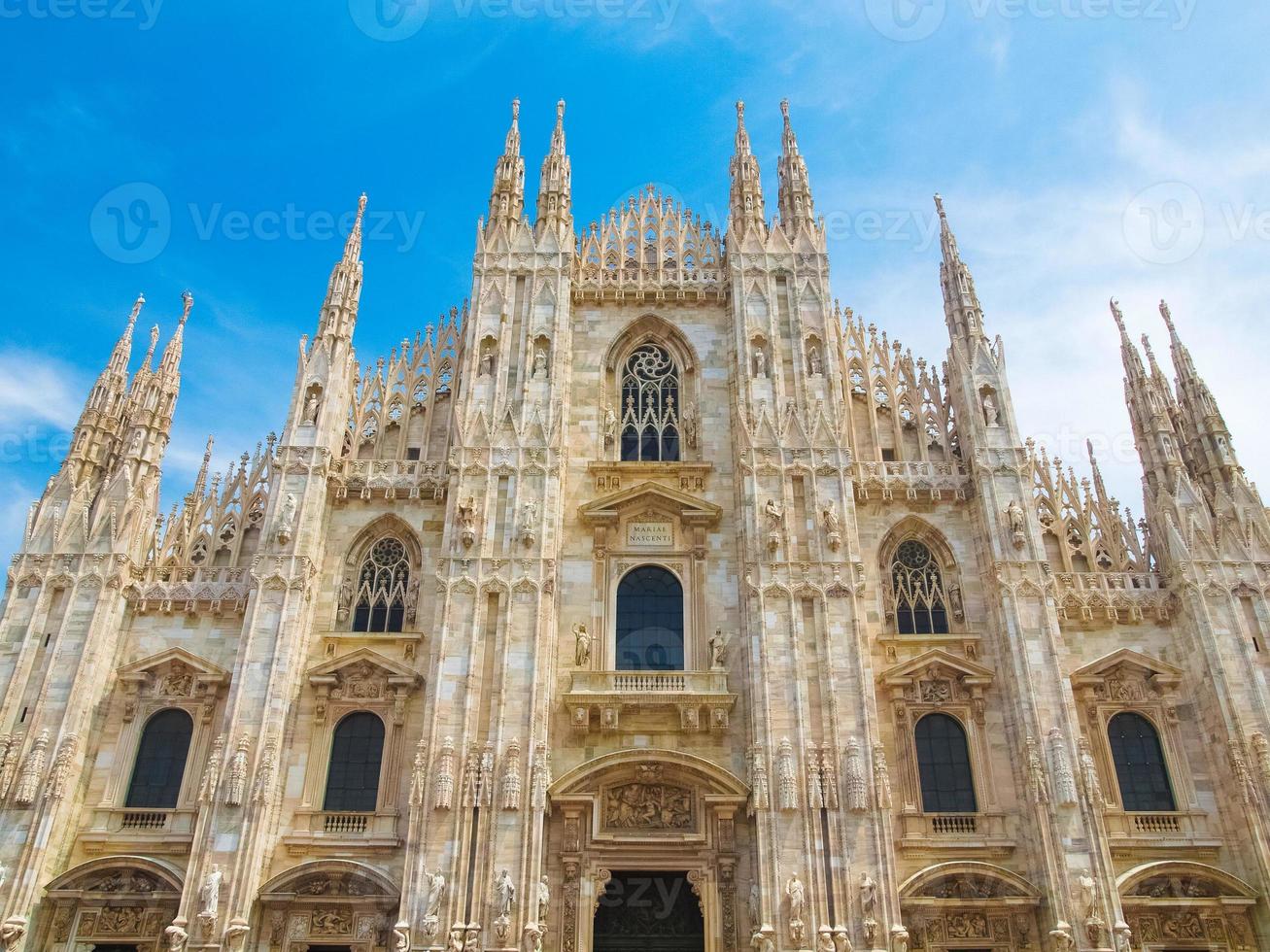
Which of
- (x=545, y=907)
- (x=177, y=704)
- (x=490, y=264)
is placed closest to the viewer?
(x=545, y=907)

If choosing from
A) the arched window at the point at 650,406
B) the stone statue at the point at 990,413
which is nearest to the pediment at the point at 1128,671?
the stone statue at the point at 990,413

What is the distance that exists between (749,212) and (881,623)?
41.8 ft

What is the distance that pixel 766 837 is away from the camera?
810 inches

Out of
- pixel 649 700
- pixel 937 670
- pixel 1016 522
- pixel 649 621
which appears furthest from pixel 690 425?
pixel 937 670

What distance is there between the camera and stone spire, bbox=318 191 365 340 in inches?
1075

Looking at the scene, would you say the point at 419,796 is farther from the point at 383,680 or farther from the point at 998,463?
the point at 998,463

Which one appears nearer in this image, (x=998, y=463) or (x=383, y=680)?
(x=383, y=680)

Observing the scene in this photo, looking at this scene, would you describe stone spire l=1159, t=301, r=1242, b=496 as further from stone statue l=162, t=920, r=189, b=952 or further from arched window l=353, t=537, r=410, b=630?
stone statue l=162, t=920, r=189, b=952

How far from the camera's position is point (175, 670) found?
2342 cm

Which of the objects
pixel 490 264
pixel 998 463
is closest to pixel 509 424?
pixel 490 264

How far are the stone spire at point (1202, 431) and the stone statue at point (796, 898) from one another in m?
15.0

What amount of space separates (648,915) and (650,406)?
13.1 meters

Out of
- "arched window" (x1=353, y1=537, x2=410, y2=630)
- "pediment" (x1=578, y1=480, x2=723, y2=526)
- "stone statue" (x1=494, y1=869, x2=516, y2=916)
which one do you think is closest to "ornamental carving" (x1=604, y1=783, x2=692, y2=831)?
"stone statue" (x1=494, y1=869, x2=516, y2=916)

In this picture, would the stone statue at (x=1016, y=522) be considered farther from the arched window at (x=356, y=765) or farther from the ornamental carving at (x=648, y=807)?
the arched window at (x=356, y=765)
